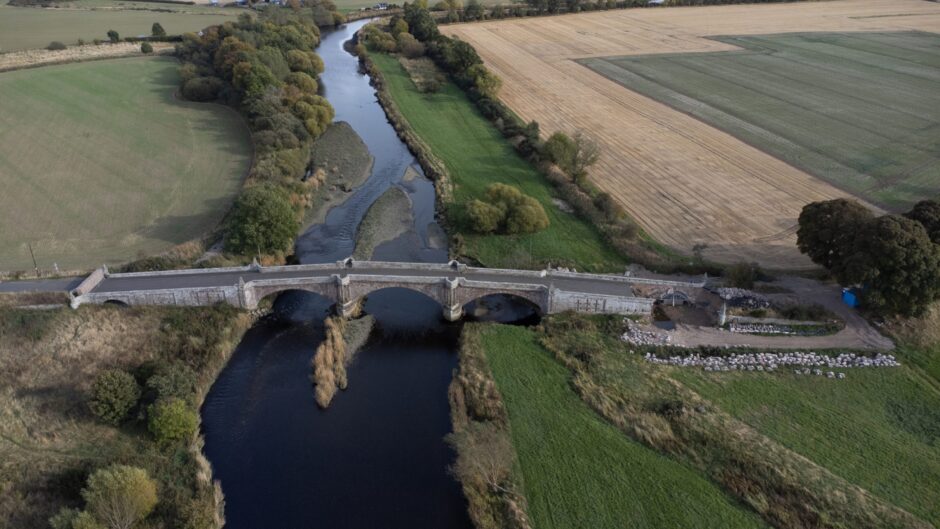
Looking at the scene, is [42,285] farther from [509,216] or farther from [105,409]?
[509,216]

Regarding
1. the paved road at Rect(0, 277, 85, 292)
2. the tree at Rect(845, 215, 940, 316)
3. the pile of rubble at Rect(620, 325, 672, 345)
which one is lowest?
the pile of rubble at Rect(620, 325, 672, 345)

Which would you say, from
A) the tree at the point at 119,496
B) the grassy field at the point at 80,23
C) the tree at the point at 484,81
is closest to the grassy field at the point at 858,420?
the tree at the point at 119,496

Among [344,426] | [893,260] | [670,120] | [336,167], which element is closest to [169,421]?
[344,426]

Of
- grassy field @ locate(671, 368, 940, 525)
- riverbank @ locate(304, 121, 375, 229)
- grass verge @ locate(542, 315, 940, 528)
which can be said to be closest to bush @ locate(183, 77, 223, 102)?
riverbank @ locate(304, 121, 375, 229)

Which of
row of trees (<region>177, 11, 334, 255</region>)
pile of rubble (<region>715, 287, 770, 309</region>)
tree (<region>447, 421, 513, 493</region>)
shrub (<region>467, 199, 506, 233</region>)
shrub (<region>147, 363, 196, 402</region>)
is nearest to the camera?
tree (<region>447, 421, 513, 493</region>)

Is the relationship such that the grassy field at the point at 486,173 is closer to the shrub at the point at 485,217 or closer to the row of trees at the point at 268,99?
the shrub at the point at 485,217

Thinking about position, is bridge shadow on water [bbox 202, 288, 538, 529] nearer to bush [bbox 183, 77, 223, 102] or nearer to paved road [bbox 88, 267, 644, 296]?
paved road [bbox 88, 267, 644, 296]
